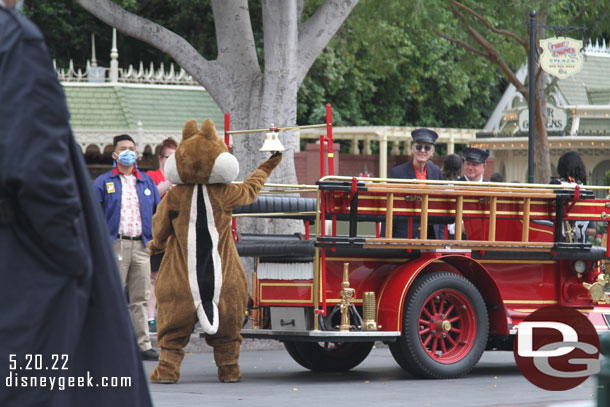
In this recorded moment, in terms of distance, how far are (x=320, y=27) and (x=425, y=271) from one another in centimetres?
413

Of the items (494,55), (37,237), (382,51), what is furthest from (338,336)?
(382,51)

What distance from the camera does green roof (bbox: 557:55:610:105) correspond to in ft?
101

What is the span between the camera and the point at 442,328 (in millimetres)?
8789

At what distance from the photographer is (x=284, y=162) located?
1190cm

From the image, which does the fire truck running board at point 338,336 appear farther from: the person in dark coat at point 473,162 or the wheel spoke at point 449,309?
the person in dark coat at point 473,162

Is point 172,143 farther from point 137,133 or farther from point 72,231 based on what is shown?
point 137,133

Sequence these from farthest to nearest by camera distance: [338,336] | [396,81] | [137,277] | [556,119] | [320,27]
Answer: [396,81] < [556,119] < [320,27] < [137,277] < [338,336]

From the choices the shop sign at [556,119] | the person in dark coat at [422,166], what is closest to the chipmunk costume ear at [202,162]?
the person in dark coat at [422,166]

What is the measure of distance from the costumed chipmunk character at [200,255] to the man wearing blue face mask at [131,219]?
152 cm

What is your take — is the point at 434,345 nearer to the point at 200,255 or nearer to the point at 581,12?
the point at 200,255

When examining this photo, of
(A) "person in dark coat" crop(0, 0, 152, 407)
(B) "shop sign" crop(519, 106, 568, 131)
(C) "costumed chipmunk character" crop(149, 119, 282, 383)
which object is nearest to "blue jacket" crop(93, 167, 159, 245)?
(C) "costumed chipmunk character" crop(149, 119, 282, 383)

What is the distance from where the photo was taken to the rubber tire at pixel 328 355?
9.71 m

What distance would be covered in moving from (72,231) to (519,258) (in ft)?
21.1

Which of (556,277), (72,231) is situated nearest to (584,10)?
(556,277)
